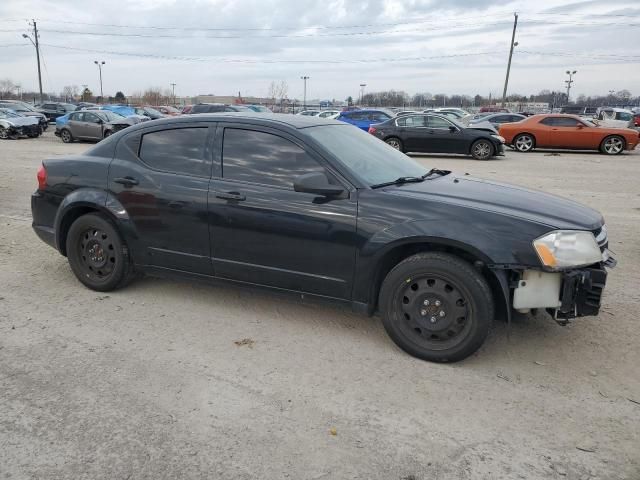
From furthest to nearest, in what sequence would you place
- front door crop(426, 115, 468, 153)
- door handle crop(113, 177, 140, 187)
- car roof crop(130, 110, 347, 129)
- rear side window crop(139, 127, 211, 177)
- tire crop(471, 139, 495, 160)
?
front door crop(426, 115, 468, 153) → tire crop(471, 139, 495, 160) → door handle crop(113, 177, 140, 187) → rear side window crop(139, 127, 211, 177) → car roof crop(130, 110, 347, 129)

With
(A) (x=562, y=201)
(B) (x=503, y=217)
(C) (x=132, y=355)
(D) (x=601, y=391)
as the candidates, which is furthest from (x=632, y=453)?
(C) (x=132, y=355)

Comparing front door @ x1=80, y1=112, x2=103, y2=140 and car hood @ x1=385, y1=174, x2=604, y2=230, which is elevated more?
car hood @ x1=385, y1=174, x2=604, y2=230

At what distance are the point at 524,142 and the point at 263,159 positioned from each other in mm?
17984

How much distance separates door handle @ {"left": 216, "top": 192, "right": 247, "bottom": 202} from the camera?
396 cm

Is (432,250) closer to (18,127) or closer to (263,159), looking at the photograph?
(263,159)

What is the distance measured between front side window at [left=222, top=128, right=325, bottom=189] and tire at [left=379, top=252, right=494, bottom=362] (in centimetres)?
102

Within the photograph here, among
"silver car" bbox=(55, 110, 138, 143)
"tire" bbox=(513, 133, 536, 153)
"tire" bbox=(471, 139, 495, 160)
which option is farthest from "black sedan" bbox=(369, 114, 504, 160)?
"silver car" bbox=(55, 110, 138, 143)

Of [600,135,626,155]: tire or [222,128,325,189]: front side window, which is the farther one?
[600,135,626,155]: tire

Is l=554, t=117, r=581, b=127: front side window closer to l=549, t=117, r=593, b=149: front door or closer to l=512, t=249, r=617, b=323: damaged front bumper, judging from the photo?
l=549, t=117, r=593, b=149: front door

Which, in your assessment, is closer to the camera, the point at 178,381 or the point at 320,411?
the point at 320,411

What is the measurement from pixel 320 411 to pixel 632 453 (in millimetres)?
1608

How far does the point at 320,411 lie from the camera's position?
9.72 feet

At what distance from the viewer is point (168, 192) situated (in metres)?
4.23

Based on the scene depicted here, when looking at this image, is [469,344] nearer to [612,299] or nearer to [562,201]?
[562,201]
